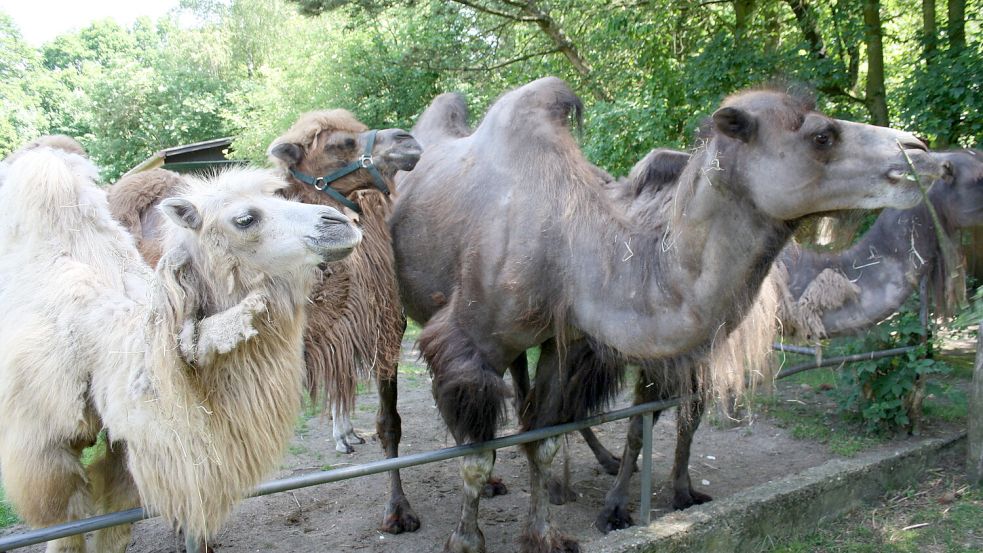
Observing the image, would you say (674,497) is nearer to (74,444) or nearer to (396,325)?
(396,325)

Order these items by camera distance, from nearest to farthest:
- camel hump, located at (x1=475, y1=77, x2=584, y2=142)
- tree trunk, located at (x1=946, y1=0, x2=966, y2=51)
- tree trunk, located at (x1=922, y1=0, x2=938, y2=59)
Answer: camel hump, located at (x1=475, y1=77, x2=584, y2=142) < tree trunk, located at (x1=946, y1=0, x2=966, y2=51) < tree trunk, located at (x1=922, y1=0, x2=938, y2=59)

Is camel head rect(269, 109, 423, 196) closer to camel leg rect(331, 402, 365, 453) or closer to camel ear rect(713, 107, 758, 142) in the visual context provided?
camel ear rect(713, 107, 758, 142)

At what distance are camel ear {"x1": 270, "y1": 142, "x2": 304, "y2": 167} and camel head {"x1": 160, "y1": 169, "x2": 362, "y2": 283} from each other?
1.20 meters

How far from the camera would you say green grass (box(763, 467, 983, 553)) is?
157 inches

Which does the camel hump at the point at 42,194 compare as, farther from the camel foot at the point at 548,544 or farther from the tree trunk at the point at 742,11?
the tree trunk at the point at 742,11

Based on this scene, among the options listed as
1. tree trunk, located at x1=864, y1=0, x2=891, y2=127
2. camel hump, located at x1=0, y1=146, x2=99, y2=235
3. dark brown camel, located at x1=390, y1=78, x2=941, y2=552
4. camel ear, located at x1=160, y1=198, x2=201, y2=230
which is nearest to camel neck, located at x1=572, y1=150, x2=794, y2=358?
dark brown camel, located at x1=390, y1=78, x2=941, y2=552

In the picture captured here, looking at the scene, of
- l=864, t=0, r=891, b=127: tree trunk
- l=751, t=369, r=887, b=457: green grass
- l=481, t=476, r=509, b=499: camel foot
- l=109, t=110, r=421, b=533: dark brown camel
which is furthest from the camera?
l=864, t=0, r=891, b=127: tree trunk

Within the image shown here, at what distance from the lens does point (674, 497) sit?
15.3 feet

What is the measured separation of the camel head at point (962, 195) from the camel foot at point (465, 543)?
3.08 m

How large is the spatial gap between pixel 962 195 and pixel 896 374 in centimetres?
162

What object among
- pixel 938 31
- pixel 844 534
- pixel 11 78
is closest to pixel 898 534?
pixel 844 534

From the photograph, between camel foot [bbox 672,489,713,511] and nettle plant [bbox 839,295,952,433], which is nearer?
camel foot [bbox 672,489,713,511]

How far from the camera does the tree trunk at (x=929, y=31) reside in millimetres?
6983

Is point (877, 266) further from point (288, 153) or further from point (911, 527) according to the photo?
point (288, 153)
